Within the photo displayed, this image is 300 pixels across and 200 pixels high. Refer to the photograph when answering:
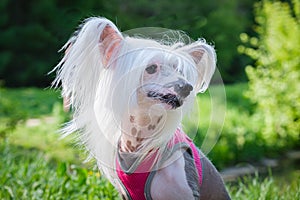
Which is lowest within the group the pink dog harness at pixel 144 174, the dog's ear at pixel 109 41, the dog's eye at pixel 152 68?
the pink dog harness at pixel 144 174

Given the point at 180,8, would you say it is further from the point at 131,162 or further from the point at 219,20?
the point at 131,162

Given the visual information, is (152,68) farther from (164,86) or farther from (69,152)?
(69,152)

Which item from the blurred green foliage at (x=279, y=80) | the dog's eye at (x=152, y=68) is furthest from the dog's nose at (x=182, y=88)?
the blurred green foliage at (x=279, y=80)

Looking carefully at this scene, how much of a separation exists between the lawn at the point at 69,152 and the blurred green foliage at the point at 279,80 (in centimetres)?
23

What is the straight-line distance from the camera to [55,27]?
13.1 metres

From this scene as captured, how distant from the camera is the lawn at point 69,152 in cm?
359

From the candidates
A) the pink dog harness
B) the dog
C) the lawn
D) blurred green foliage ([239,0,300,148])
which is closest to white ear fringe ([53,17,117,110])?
the dog

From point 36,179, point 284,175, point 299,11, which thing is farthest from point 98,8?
point 36,179

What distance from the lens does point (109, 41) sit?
2156 millimetres

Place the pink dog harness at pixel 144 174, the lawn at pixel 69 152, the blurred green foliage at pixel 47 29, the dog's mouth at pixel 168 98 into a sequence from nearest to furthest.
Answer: the dog's mouth at pixel 168 98, the pink dog harness at pixel 144 174, the lawn at pixel 69 152, the blurred green foliage at pixel 47 29

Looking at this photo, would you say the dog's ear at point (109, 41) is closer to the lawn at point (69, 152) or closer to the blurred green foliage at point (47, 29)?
the lawn at point (69, 152)

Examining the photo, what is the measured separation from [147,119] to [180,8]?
11.1 metres

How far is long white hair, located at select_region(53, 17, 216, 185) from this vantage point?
211 centimetres

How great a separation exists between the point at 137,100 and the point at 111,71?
0.15m
